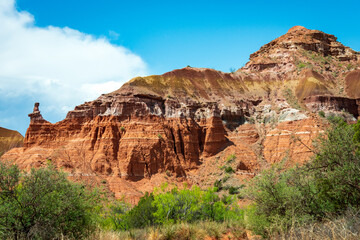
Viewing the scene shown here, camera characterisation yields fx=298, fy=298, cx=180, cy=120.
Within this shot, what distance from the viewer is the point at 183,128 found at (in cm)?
6059

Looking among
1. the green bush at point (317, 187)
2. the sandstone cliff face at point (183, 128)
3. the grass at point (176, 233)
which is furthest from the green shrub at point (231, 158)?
the grass at point (176, 233)

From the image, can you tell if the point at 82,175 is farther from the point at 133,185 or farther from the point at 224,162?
the point at 224,162

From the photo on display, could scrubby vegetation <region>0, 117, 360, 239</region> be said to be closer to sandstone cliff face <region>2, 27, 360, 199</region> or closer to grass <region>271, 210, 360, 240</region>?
grass <region>271, 210, 360, 240</region>

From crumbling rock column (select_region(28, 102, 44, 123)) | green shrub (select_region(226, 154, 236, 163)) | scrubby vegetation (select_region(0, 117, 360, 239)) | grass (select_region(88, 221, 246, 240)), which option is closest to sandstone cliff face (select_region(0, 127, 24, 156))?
crumbling rock column (select_region(28, 102, 44, 123))

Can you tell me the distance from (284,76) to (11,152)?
2664 inches

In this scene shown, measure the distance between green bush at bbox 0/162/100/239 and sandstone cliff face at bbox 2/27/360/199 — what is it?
110 ft

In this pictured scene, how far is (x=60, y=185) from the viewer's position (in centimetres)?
1150

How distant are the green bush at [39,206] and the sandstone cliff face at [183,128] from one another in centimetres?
3343

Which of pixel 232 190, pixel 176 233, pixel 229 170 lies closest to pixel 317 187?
pixel 176 233

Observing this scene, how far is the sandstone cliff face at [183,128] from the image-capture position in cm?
5144

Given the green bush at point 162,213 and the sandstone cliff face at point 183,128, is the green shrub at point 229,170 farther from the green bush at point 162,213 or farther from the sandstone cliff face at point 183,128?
the green bush at point 162,213

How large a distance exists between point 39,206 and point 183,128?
5060cm

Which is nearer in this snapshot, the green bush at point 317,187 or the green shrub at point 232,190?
the green bush at point 317,187

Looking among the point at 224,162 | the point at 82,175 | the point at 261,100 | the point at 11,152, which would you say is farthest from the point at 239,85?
the point at 11,152
